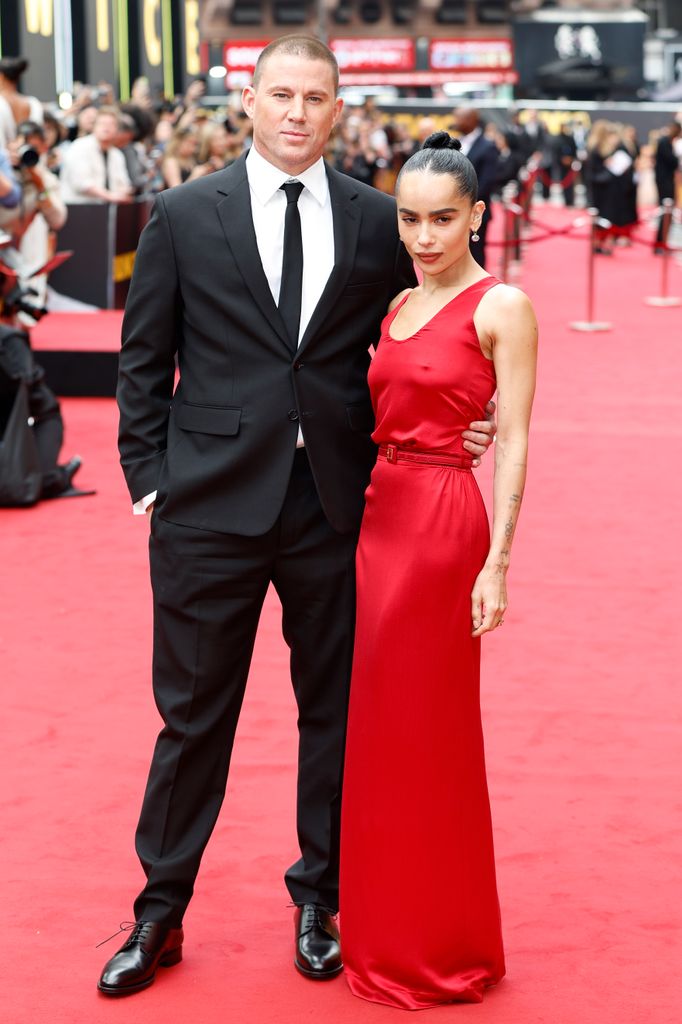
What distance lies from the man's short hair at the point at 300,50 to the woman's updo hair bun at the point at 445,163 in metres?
0.22

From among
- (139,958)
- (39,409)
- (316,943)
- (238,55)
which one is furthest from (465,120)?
(238,55)

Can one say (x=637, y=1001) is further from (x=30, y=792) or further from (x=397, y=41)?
(x=397, y=41)

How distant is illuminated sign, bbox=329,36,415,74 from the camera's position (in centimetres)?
4456

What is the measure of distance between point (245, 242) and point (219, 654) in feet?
2.69

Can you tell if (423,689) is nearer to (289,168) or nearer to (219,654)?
(219,654)

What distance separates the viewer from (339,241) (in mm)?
2990

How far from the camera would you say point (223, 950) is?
128 inches

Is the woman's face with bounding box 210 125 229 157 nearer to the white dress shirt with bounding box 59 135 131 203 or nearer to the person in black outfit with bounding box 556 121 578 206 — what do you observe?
the white dress shirt with bounding box 59 135 131 203

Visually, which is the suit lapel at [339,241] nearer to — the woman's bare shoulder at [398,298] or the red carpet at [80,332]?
the woman's bare shoulder at [398,298]

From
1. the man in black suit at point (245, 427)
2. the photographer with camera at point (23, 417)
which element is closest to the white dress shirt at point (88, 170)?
the photographer with camera at point (23, 417)

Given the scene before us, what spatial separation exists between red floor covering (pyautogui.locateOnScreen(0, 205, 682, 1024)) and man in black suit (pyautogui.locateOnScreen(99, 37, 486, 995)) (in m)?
0.17

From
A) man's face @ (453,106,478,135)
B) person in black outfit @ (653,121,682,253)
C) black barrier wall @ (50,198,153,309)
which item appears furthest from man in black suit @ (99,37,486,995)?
person in black outfit @ (653,121,682,253)

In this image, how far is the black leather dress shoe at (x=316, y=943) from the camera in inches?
123

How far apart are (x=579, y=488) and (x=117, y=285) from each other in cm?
646
